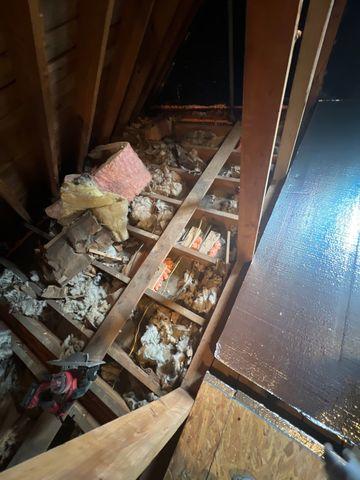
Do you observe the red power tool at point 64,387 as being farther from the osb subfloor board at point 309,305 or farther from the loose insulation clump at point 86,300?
the osb subfloor board at point 309,305

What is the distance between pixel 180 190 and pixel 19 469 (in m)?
2.09

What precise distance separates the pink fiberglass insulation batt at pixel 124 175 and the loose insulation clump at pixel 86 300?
721 millimetres

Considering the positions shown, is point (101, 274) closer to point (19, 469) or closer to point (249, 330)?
point (249, 330)

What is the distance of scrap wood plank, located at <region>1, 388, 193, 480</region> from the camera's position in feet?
1.84

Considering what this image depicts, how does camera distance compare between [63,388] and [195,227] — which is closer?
[63,388]

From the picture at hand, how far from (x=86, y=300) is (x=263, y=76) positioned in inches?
64.3

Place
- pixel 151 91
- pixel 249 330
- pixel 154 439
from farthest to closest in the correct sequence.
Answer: pixel 151 91, pixel 249 330, pixel 154 439

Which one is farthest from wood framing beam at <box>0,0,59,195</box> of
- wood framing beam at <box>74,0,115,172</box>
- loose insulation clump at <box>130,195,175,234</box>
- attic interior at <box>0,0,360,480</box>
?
loose insulation clump at <box>130,195,175,234</box>

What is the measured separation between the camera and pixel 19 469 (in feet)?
1.75

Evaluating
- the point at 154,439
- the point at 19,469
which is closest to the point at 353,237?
the point at 154,439

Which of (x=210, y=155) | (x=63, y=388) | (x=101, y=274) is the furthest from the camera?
(x=210, y=155)

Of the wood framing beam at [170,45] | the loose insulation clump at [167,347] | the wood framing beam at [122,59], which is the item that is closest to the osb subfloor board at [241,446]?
the loose insulation clump at [167,347]

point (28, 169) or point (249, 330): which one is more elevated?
point (28, 169)

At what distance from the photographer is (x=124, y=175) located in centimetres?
214
